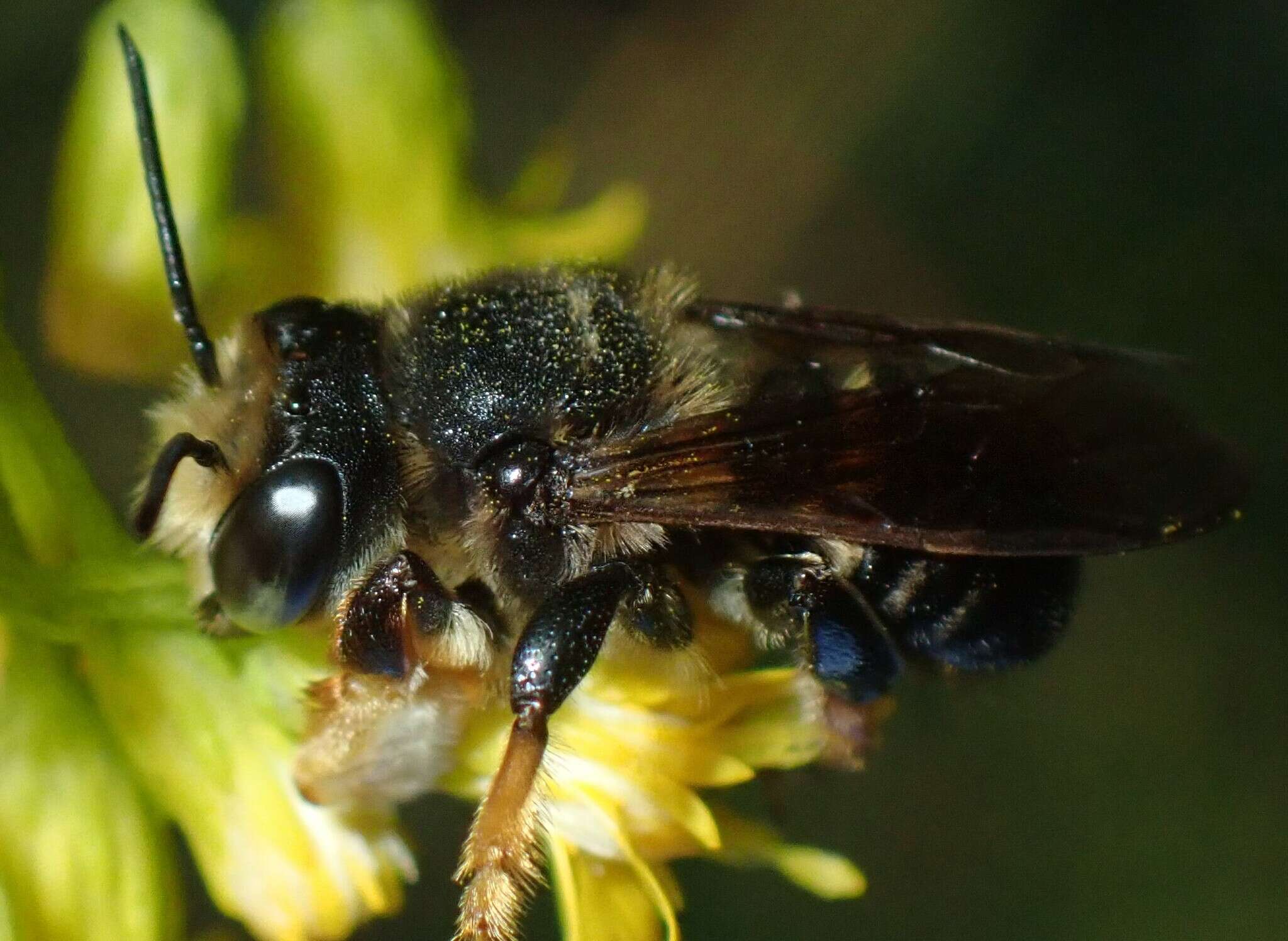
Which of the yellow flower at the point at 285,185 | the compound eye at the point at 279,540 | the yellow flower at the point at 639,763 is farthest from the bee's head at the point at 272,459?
the yellow flower at the point at 285,185

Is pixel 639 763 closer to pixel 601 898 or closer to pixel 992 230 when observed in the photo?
pixel 601 898

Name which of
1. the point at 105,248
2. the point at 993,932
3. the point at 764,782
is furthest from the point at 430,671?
the point at 993,932

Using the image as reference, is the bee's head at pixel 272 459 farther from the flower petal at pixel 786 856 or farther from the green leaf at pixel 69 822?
the flower petal at pixel 786 856

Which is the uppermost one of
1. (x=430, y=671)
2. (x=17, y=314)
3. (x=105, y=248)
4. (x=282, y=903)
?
(x=17, y=314)

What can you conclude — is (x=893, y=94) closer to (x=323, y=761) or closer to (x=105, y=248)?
(x=105, y=248)

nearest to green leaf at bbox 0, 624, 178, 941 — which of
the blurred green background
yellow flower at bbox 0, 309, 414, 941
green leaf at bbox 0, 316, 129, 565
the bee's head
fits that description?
yellow flower at bbox 0, 309, 414, 941

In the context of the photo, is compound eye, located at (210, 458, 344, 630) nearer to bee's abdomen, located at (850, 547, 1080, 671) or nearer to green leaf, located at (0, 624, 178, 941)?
green leaf, located at (0, 624, 178, 941)
